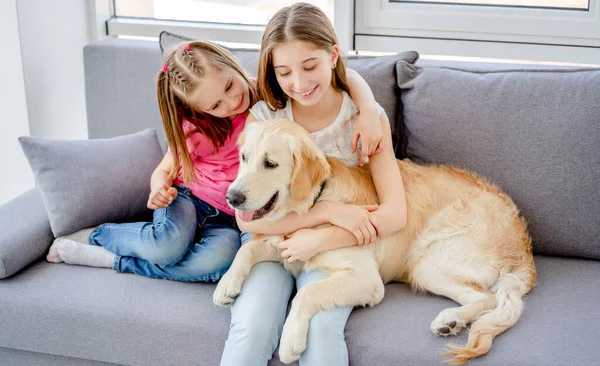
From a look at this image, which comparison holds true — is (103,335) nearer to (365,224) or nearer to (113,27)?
(365,224)

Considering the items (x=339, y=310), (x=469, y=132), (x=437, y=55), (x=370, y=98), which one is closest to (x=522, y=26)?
(x=437, y=55)

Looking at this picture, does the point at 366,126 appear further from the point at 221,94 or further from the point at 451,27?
the point at 451,27

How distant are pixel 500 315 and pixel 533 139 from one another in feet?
2.18

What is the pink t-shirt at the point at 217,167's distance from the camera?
238cm

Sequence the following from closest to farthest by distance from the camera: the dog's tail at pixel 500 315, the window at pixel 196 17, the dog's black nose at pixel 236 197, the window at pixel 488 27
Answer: the dog's tail at pixel 500 315 → the dog's black nose at pixel 236 197 → the window at pixel 488 27 → the window at pixel 196 17

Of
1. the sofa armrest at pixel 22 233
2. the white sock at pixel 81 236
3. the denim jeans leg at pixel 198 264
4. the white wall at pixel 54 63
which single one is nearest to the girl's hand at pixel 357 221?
the denim jeans leg at pixel 198 264

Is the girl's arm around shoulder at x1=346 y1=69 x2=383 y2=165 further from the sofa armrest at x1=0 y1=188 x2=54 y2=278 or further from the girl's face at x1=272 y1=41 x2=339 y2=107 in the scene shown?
the sofa armrest at x1=0 y1=188 x2=54 y2=278

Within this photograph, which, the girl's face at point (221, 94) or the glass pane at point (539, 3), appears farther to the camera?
the glass pane at point (539, 3)

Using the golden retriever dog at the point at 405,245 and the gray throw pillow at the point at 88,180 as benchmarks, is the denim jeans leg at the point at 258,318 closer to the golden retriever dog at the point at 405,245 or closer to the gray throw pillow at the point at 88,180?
the golden retriever dog at the point at 405,245

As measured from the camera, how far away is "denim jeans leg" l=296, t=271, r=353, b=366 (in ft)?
6.00

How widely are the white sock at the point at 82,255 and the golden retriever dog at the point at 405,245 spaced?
1.53 feet

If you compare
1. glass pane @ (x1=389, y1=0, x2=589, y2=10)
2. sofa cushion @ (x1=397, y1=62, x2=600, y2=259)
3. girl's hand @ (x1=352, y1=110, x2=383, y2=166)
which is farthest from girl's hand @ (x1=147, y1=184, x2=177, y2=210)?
glass pane @ (x1=389, y1=0, x2=589, y2=10)

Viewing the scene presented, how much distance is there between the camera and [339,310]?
6.36ft

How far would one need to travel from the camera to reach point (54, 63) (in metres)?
3.17
